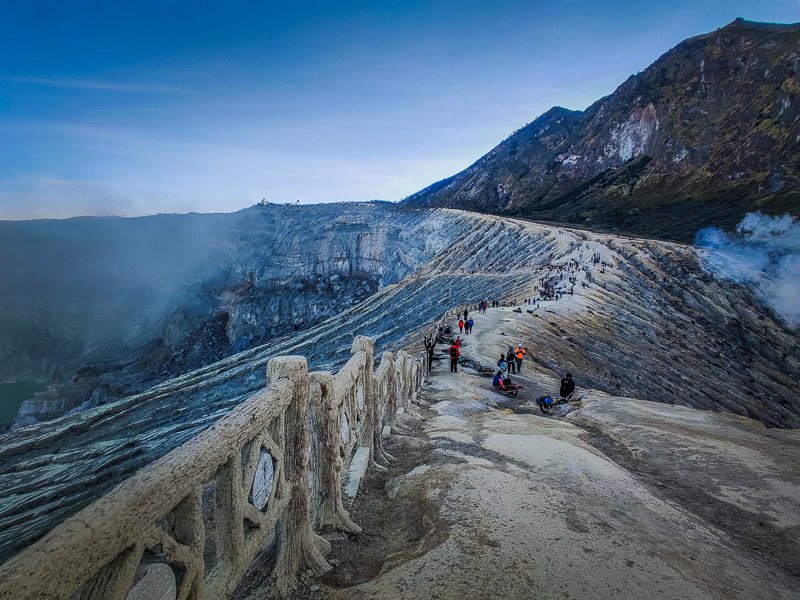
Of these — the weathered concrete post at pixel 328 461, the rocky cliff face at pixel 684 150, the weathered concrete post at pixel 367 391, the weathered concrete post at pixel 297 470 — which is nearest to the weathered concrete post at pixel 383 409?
the weathered concrete post at pixel 367 391

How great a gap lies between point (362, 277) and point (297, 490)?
69.9m

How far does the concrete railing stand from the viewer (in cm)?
155

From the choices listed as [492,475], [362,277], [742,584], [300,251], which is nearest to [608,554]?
[742,584]

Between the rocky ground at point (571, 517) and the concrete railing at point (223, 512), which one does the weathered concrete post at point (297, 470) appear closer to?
the concrete railing at point (223, 512)

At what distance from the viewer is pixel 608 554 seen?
12.0ft

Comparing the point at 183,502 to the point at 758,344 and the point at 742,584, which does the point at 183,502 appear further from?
the point at 758,344

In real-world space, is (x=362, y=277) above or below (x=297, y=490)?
below

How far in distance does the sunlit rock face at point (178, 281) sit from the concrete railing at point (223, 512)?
5373 cm

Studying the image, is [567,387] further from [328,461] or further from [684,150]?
[684,150]

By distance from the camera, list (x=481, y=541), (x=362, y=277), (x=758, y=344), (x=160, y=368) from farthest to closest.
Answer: (x=362, y=277) < (x=160, y=368) < (x=758, y=344) < (x=481, y=541)

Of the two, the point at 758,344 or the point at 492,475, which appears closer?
the point at 492,475

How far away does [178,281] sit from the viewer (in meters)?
74.9

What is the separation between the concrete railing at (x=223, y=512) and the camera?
155cm

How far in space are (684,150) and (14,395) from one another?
376 feet
